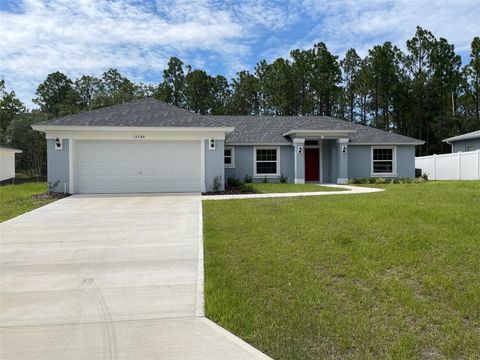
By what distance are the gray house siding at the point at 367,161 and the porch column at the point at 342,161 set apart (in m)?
1.18

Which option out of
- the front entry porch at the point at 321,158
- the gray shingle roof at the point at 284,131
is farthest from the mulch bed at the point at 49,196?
the front entry porch at the point at 321,158

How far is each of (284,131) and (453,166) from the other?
1019 cm

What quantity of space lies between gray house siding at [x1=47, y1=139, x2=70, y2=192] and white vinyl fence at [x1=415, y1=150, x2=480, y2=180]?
19.9 meters

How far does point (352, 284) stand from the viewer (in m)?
4.54

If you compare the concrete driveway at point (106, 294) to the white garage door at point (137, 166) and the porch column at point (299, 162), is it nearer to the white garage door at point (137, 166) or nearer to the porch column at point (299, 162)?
the white garage door at point (137, 166)

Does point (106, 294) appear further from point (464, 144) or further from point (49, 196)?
point (464, 144)

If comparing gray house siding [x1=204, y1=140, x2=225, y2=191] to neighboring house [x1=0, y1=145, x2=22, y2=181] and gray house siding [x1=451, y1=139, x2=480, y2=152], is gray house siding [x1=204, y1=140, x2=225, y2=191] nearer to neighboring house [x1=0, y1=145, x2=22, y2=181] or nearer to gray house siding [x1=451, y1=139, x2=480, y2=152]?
neighboring house [x1=0, y1=145, x2=22, y2=181]

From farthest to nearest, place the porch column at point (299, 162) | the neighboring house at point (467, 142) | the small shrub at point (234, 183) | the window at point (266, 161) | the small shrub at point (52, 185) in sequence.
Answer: the neighboring house at point (467, 142)
the window at point (266, 161)
the porch column at point (299, 162)
the small shrub at point (234, 183)
the small shrub at point (52, 185)

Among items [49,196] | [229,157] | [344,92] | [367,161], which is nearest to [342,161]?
[367,161]

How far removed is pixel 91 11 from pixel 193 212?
6.26m

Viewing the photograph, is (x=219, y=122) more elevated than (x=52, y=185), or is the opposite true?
(x=219, y=122)

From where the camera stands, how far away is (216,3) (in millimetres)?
11242

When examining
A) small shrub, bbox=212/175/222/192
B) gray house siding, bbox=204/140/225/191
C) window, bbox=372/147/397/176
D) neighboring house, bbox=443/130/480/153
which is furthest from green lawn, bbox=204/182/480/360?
neighboring house, bbox=443/130/480/153

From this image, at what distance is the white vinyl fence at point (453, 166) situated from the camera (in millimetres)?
20855
